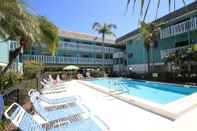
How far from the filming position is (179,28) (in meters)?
27.8

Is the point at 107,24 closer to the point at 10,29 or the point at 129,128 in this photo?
the point at 10,29

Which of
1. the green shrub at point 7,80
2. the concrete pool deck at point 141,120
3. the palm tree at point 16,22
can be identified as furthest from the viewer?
the green shrub at point 7,80

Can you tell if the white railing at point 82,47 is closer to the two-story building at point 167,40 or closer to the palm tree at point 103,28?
the palm tree at point 103,28

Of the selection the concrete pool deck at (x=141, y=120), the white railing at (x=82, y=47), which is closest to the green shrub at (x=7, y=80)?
the concrete pool deck at (x=141, y=120)

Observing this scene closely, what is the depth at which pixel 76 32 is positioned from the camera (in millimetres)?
43469

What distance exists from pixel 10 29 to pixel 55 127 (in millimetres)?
7182

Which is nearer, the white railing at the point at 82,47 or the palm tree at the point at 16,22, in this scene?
the palm tree at the point at 16,22

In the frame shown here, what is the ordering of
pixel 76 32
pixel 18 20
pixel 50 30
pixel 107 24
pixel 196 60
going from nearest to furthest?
pixel 18 20
pixel 50 30
pixel 196 60
pixel 107 24
pixel 76 32

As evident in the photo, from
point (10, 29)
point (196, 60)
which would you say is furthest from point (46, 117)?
point (196, 60)

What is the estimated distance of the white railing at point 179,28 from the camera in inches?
1018

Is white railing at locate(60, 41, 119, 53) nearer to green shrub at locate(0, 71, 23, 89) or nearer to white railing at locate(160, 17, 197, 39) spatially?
white railing at locate(160, 17, 197, 39)

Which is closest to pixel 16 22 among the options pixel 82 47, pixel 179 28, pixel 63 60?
pixel 179 28

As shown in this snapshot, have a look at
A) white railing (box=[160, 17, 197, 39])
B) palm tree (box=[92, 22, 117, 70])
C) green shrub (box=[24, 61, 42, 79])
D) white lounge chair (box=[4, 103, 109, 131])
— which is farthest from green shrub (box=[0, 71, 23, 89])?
palm tree (box=[92, 22, 117, 70])

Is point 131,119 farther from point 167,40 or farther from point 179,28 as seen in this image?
point 167,40
